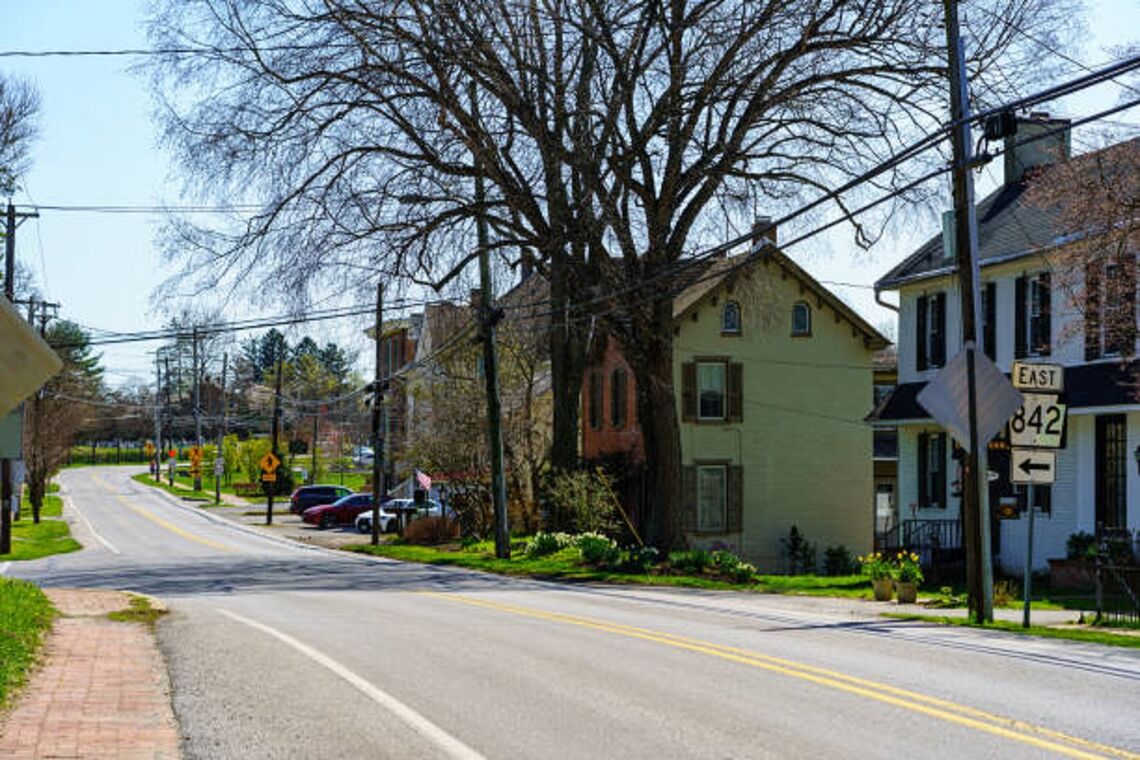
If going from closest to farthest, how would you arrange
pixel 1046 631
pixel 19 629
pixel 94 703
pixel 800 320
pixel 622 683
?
pixel 94 703
pixel 622 683
pixel 19 629
pixel 1046 631
pixel 800 320

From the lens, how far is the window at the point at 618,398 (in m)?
49.6

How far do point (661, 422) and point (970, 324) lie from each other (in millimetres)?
14949

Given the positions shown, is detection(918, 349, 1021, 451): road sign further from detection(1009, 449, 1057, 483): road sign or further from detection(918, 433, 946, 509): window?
detection(918, 433, 946, 509): window

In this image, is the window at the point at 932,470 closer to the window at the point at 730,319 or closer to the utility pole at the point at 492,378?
the window at the point at 730,319

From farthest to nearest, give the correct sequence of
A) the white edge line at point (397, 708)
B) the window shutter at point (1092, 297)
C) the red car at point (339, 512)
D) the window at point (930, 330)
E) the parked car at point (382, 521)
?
the red car at point (339, 512) < the parked car at point (382, 521) < the window at point (930, 330) < the window shutter at point (1092, 297) < the white edge line at point (397, 708)

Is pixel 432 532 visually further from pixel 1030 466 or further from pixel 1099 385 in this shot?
pixel 1030 466

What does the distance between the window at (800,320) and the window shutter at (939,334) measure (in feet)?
35.5

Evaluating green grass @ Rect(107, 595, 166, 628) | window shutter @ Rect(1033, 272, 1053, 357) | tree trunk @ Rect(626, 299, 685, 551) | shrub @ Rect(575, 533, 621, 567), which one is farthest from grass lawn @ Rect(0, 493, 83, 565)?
window shutter @ Rect(1033, 272, 1053, 357)

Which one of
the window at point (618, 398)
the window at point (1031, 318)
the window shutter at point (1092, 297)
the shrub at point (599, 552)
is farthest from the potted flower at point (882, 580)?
the window at point (618, 398)

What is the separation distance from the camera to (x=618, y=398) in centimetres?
5012

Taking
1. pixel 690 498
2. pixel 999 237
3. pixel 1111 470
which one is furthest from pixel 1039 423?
pixel 690 498

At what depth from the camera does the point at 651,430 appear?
3494 centimetres

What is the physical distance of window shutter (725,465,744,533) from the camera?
45781 millimetres

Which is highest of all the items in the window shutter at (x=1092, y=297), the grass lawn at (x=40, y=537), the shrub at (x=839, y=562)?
the window shutter at (x=1092, y=297)
